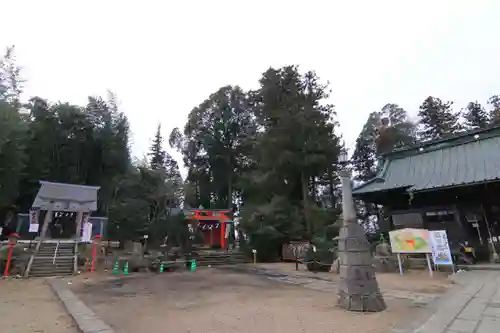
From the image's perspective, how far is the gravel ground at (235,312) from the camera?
4.26 m

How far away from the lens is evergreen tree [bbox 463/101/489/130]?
24.4 m

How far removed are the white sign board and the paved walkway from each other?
1.97 m

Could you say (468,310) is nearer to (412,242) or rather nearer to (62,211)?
(412,242)

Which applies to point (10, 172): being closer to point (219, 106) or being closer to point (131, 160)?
point (131, 160)

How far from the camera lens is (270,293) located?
24.0 ft

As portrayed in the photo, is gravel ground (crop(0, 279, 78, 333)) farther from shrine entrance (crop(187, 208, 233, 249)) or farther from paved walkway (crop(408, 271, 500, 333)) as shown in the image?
shrine entrance (crop(187, 208, 233, 249))

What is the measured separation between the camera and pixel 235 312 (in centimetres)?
528

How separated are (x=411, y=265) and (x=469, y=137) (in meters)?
6.43

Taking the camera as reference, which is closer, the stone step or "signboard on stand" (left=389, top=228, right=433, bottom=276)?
"signboard on stand" (left=389, top=228, right=433, bottom=276)

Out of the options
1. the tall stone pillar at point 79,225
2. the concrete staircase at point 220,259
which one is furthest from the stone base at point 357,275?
the tall stone pillar at point 79,225

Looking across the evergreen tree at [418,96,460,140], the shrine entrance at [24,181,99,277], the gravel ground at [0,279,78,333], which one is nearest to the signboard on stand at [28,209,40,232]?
the shrine entrance at [24,181,99,277]

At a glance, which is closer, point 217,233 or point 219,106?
point 217,233

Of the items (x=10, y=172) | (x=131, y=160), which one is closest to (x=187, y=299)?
(x=10, y=172)

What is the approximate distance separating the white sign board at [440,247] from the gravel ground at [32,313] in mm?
10185
